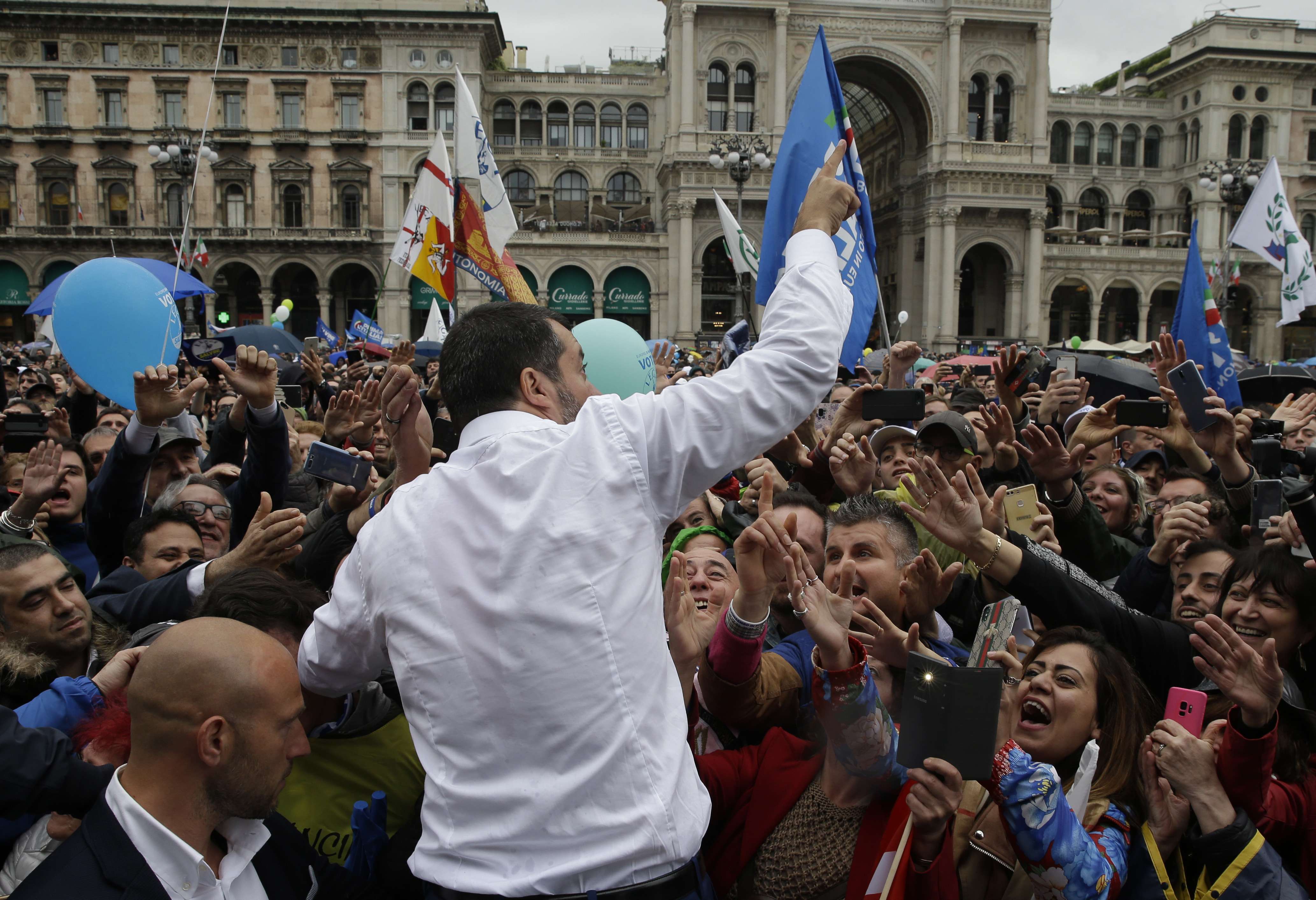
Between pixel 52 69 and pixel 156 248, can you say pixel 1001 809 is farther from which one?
pixel 52 69

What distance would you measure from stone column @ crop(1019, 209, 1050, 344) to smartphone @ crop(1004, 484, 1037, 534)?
4072cm

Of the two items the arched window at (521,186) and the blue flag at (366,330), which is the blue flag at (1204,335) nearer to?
the blue flag at (366,330)

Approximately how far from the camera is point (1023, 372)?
512 centimetres

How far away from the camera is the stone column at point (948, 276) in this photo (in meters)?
39.8

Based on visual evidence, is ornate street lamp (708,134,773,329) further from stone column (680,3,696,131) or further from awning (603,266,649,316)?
awning (603,266,649,316)

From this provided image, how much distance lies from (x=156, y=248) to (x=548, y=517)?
1808 inches

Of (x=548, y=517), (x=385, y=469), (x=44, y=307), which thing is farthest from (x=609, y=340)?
(x=44, y=307)

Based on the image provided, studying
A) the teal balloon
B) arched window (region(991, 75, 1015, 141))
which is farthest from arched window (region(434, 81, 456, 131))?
the teal balloon

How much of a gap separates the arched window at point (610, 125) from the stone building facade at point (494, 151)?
2.60m

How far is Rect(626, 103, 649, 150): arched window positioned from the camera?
4600 centimetres

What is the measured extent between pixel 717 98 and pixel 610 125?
25.9ft

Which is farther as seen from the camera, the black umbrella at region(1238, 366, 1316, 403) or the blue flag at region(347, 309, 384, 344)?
the blue flag at region(347, 309, 384, 344)

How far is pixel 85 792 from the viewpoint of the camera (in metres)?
2.00

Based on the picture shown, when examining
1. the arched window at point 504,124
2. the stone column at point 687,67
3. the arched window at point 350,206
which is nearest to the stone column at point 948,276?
the stone column at point 687,67
